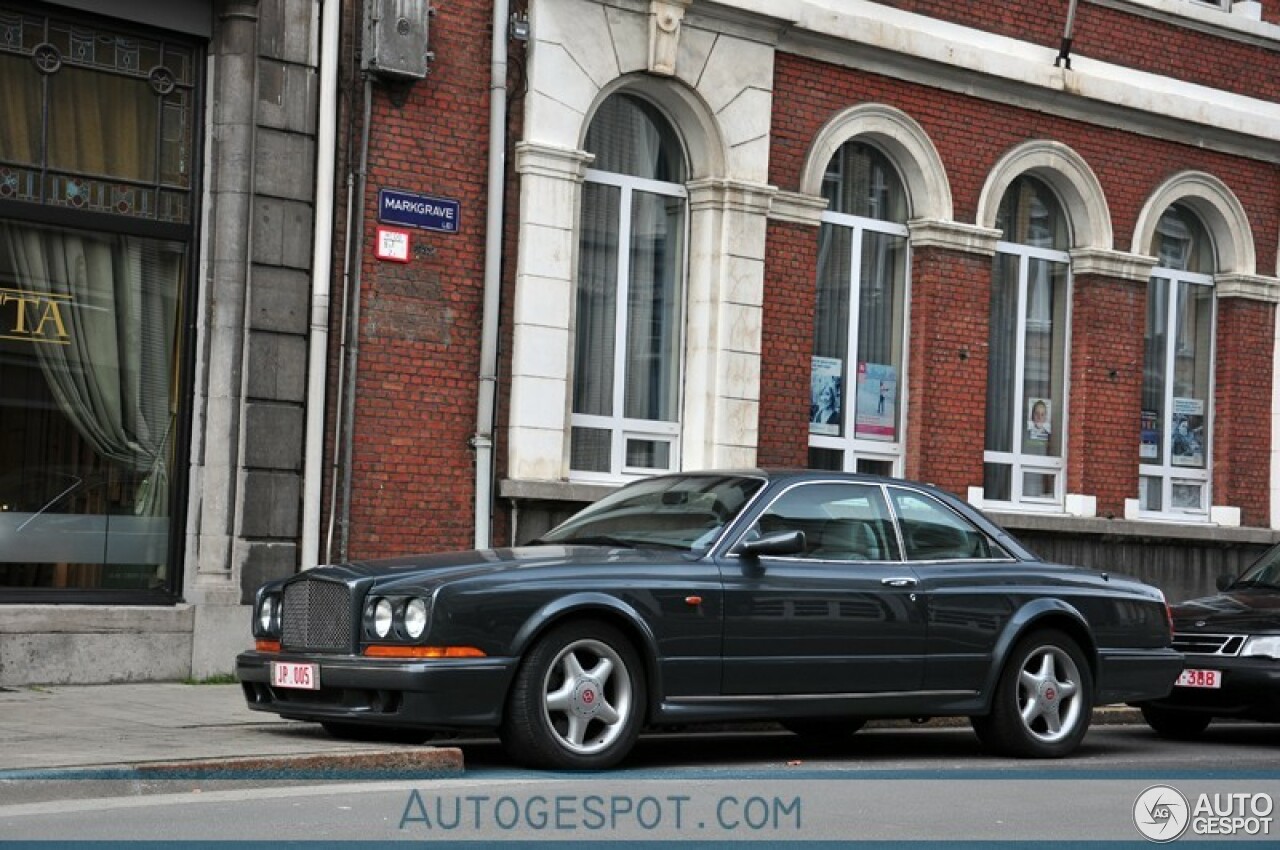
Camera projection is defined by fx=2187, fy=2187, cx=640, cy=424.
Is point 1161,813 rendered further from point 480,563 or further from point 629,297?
point 629,297

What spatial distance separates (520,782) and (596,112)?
8896mm

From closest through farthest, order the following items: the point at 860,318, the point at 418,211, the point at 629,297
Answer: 1. the point at 418,211
2. the point at 629,297
3. the point at 860,318

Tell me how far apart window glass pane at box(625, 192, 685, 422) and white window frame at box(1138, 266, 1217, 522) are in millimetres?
5779

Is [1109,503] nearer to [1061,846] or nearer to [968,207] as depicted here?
[968,207]

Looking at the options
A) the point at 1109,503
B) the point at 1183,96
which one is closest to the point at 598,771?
the point at 1109,503

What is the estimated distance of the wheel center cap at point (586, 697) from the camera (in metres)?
10.2

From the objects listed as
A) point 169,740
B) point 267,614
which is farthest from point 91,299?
point 169,740

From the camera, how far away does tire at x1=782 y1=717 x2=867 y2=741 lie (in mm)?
12266

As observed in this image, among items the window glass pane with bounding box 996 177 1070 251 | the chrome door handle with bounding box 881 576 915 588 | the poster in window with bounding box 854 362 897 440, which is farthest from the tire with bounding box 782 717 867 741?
the window glass pane with bounding box 996 177 1070 251

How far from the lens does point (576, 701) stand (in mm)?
10156

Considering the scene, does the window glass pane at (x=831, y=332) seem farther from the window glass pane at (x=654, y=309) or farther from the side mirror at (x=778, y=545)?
the side mirror at (x=778, y=545)

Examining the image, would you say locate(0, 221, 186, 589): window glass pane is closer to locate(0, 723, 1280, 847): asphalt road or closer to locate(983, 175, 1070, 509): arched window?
locate(0, 723, 1280, 847): asphalt road

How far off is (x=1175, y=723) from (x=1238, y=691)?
1.04 m

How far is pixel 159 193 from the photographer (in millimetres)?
14891
